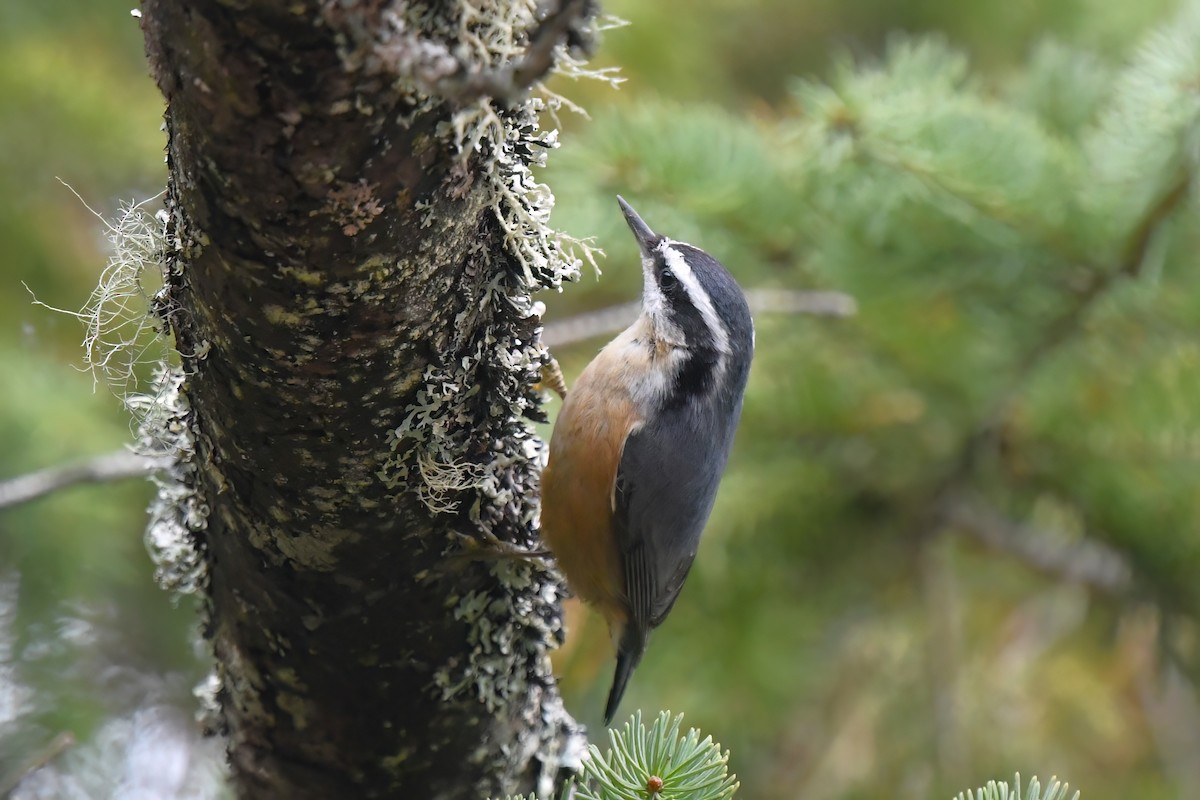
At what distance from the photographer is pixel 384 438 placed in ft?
4.14

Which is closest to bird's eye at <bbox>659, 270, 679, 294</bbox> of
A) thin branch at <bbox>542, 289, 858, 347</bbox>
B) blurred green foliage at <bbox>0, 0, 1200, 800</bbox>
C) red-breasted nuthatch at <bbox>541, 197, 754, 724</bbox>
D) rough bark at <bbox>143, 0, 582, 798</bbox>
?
red-breasted nuthatch at <bbox>541, 197, 754, 724</bbox>

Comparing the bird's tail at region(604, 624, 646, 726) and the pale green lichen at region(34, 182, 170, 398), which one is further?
the bird's tail at region(604, 624, 646, 726)

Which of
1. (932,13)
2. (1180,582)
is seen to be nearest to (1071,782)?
(1180,582)

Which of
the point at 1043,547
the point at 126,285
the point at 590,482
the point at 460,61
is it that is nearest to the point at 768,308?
the point at 590,482

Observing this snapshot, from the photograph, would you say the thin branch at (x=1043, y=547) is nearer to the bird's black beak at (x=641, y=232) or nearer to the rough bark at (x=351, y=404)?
the bird's black beak at (x=641, y=232)

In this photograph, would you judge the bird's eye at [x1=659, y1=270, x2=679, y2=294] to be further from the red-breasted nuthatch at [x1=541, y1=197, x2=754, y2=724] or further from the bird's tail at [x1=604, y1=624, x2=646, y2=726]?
the bird's tail at [x1=604, y1=624, x2=646, y2=726]

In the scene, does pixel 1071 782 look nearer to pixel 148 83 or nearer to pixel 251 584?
pixel 251 584

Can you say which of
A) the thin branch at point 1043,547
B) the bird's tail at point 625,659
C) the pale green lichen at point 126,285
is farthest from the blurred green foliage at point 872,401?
the pale green lichen at point 126,285

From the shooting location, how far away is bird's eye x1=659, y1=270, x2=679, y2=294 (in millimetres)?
2230

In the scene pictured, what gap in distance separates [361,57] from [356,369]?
39 centimetres

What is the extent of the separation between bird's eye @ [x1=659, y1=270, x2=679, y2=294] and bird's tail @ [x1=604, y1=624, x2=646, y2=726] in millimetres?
717

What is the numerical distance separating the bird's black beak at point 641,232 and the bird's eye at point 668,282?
0.07 meters

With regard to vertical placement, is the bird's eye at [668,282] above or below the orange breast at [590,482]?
above

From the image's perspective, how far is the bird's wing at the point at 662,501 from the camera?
2.07 meters
